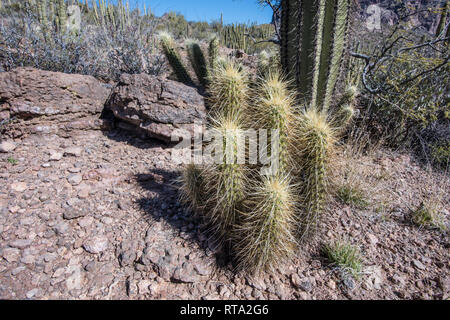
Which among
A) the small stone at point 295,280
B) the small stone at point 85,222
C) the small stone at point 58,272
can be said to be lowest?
the small stone at point 295,280

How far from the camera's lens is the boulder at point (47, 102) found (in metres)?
2.88

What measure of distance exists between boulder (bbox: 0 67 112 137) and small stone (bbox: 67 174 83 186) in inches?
33.9

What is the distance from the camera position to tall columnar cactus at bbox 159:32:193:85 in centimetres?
410

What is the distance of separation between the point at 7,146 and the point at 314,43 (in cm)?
338

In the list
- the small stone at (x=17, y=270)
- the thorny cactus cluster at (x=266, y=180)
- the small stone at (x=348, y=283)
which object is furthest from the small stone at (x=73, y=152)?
the small stone at (x=348, y=283)

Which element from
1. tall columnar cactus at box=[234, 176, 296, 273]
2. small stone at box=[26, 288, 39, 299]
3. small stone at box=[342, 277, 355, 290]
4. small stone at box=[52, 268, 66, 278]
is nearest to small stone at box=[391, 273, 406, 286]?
small stone at box=[342, 277, 355, 290]

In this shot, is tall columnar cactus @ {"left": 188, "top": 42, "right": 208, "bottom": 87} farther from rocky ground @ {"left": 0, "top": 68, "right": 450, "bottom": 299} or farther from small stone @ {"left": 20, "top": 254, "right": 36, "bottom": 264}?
small stone @ {"left": 20, "top": 254, "right": 36, "bottom": 264}

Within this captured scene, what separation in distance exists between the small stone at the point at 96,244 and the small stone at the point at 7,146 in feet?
5.33

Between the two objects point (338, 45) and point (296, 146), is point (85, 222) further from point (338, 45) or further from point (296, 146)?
point (338, 45)

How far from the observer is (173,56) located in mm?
4160

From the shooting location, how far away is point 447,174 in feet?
11.0

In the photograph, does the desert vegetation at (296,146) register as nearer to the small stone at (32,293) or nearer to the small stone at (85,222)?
the small stone at (85,222)

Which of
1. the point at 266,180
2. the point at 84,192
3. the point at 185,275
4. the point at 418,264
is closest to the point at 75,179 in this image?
the point at 84,192

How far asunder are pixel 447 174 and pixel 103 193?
14.0ft
